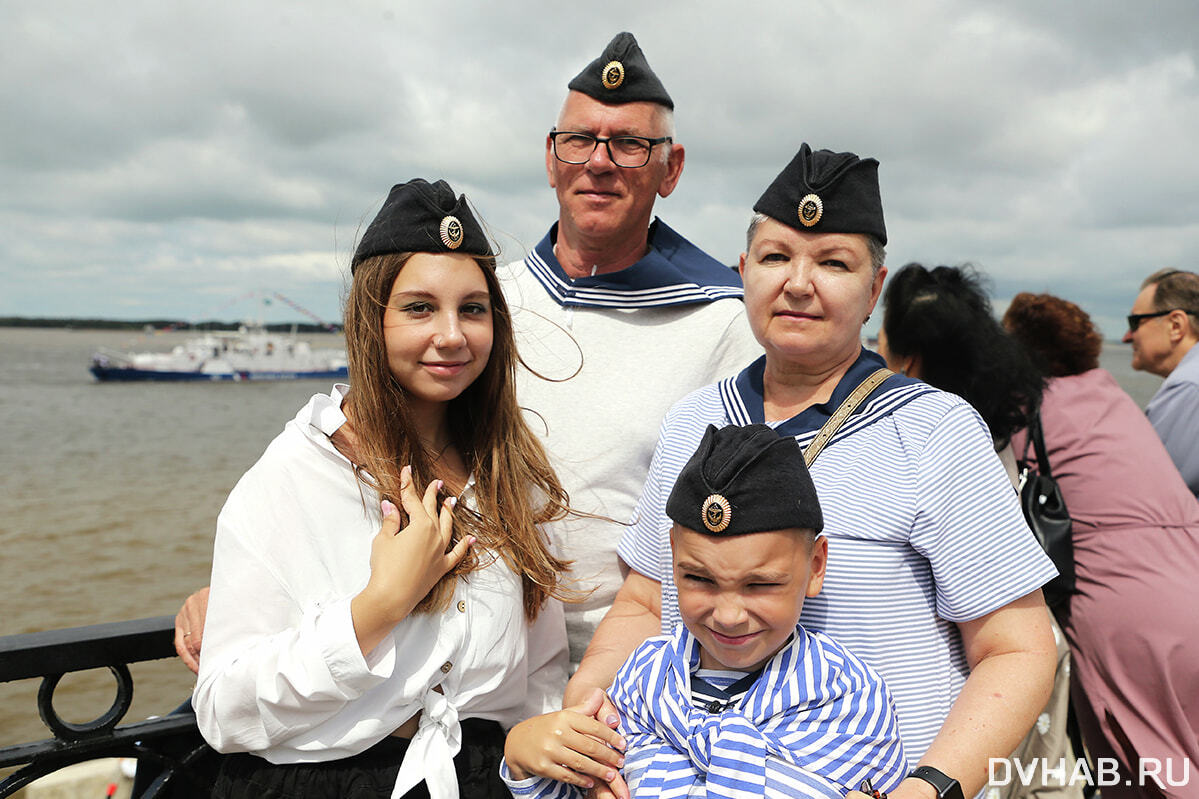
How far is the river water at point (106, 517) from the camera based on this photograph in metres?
8.58

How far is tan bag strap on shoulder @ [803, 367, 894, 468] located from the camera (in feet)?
6.48

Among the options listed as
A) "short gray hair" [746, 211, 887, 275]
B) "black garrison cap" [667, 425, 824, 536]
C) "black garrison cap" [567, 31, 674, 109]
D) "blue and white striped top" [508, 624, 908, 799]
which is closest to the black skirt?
"blue and white striped top" [508, 624, 908, 799]

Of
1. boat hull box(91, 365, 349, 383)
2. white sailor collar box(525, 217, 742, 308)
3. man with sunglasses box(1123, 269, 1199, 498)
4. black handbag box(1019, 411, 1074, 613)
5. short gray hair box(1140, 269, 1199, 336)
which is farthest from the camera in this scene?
boat hull box(91, 365, 349, 383)

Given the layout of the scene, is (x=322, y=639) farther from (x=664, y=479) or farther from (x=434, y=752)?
(x=664, y=479)

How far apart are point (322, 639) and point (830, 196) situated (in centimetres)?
156

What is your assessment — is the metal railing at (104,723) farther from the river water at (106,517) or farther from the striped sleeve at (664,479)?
the river water at (106,517)

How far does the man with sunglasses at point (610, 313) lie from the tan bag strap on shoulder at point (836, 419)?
879 mm

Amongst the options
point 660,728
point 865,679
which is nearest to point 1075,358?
point 865,679

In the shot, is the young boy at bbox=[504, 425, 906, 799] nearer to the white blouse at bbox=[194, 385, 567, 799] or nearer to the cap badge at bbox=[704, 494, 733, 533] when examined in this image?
the cap badge at bbox=[704, 494, 733, 533]

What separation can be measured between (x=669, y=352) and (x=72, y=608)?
10.7 m

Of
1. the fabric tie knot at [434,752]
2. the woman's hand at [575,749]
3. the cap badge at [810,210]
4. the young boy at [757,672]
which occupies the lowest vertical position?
the fabric tie knot at [434,752]

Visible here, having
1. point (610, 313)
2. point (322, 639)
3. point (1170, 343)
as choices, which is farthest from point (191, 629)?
point (1170, 343)

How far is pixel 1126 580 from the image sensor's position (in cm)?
321

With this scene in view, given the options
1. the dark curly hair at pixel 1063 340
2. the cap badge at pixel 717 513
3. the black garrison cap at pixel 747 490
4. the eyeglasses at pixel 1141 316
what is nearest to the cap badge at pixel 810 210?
the black garrison cap at pixel 747 490
